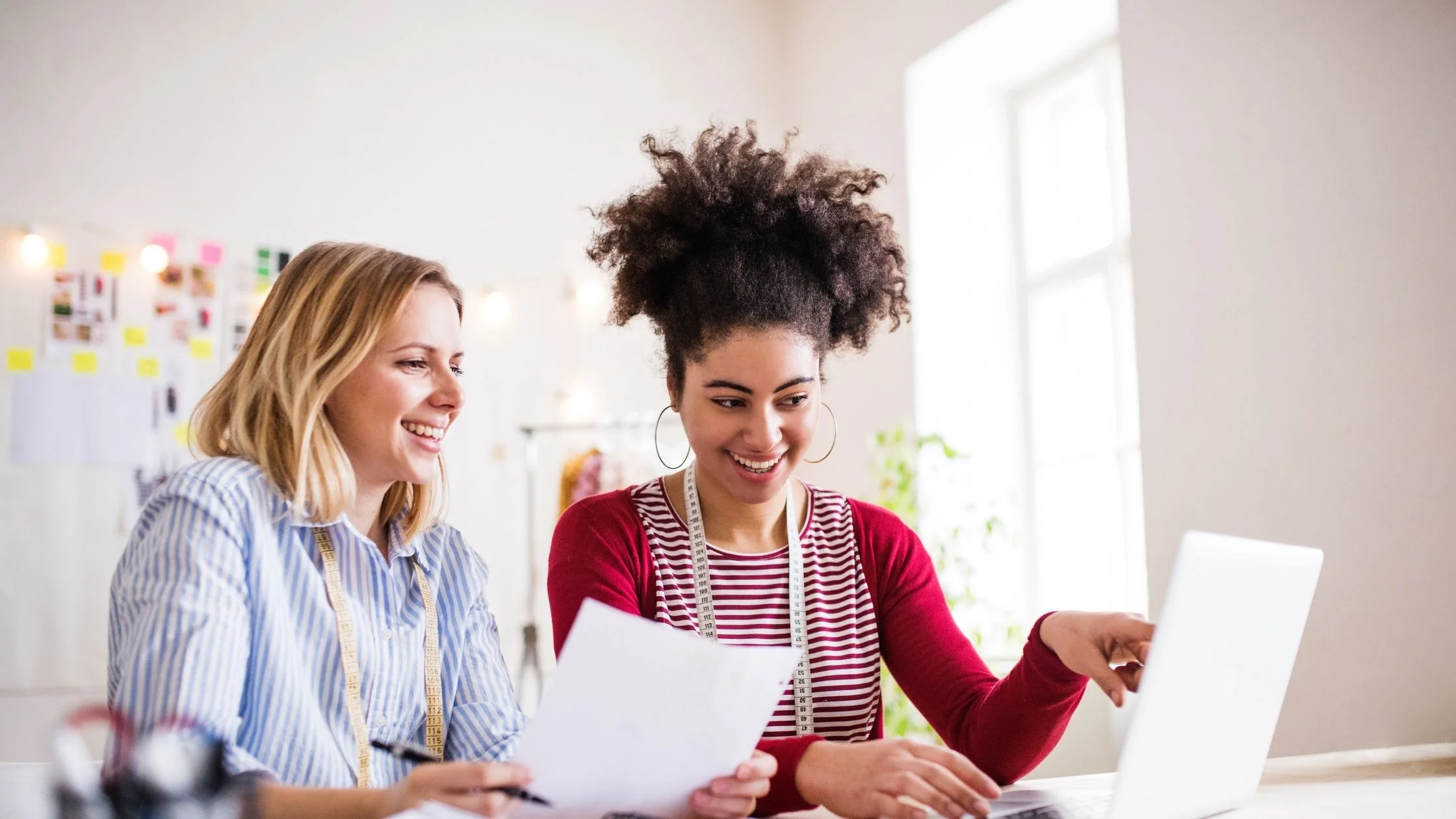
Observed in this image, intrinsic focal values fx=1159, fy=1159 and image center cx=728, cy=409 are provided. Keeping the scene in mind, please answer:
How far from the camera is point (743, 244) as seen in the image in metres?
1.64

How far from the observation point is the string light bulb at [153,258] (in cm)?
344

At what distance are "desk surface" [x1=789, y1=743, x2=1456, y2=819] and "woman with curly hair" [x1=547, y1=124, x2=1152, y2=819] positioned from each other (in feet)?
0.54

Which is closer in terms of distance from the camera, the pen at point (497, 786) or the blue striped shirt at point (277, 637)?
the pen at point (497, 786)

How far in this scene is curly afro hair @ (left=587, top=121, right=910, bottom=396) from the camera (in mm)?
1609

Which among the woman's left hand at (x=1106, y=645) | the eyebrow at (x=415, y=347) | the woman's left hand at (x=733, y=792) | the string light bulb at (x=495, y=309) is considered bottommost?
the woman's left hand at (x=733, y=792)

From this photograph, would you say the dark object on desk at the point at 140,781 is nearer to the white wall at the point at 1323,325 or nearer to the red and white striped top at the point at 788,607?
the red and white striped top at the point at 788,607

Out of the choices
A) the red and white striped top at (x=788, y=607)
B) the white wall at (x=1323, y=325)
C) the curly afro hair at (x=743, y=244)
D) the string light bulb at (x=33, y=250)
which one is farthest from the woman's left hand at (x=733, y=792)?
the string light bulb at (x=33, y=250)

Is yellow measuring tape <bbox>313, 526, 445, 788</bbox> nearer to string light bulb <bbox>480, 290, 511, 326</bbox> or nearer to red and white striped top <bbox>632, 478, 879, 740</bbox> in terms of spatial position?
red and white striped top <bbox>632, 478, 879, 740</bbox>

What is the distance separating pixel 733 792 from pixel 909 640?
2.00 ft

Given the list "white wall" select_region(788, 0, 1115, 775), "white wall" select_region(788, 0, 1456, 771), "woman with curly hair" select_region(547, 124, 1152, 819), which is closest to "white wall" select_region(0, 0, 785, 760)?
"white wall" select_region(788, 0, 1115, 775)

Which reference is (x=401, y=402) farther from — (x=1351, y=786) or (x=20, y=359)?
(x=20, y=359)

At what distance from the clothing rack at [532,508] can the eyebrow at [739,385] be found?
2332 mm

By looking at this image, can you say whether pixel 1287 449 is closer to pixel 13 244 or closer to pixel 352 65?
pixel 352 65

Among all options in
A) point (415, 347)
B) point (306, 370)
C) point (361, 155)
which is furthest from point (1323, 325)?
point (361, 155)
